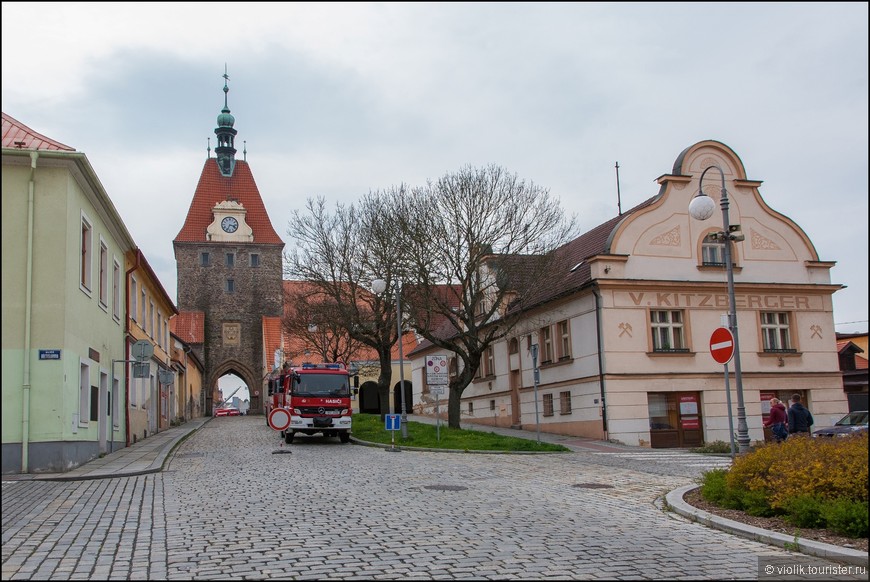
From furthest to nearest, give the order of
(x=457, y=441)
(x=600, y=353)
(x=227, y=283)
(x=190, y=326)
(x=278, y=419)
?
(x=227, y=283) < (x=190, y=326) < (x=600, y=353) < (x=457, y=441) < (x=278, y=419)

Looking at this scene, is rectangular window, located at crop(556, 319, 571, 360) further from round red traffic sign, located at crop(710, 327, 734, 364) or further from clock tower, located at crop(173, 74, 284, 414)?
clock tower, located at crop(173, 74, 284, 414)

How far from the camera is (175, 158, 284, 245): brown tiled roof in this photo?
74.0m

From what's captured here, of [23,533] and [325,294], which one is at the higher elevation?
[325,294]

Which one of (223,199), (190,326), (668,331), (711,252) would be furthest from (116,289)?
(223,199)

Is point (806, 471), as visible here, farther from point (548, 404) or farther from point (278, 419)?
point (548, 404)

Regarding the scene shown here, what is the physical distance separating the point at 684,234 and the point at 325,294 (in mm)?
15158

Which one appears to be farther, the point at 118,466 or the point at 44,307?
the point at 118,466

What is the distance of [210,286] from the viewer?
2862 inches

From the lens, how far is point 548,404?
3350 cm

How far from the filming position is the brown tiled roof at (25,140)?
17.9 m

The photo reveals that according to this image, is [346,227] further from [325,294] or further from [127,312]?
[127,312]

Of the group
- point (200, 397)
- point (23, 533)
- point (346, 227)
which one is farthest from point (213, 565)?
→ point (200, 397)

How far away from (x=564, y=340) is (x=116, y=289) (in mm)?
16641

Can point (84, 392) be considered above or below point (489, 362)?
below
